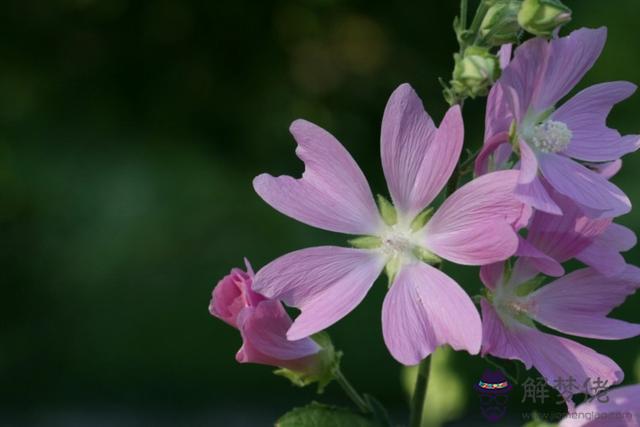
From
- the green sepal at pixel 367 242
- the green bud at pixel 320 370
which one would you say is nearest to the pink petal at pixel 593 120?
the green sepal at pixel 367 242

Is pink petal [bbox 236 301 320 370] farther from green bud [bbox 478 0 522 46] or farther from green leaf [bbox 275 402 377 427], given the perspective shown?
green bud [bbox 478 0 522 46]

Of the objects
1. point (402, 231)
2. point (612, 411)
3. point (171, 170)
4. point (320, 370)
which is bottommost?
point (612, 411)

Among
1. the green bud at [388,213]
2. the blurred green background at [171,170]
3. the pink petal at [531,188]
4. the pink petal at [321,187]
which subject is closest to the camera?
the pink petal at [531,188]

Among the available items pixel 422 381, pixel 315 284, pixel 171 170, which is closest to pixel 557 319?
pixel 422 381

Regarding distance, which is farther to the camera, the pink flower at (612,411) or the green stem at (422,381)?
the green stem at (422,381)

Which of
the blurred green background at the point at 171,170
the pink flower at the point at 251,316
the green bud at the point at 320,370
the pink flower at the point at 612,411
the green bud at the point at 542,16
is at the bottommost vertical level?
the pink flower at the point at 612,411

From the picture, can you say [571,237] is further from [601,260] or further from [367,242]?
[367,242]

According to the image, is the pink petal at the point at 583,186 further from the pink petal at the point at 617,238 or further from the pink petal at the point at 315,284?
the pink petal at the point at 315,284
